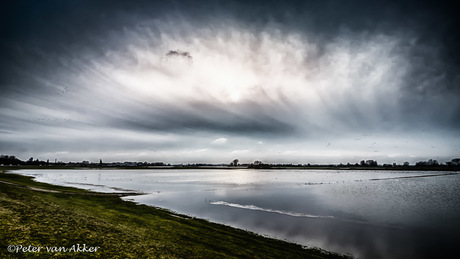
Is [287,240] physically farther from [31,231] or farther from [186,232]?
[31,231]

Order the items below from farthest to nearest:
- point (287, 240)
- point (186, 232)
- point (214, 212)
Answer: point (214, 212) → point (287, 240) → point (186, 232)

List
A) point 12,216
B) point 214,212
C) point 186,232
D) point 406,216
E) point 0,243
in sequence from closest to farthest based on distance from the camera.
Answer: point 0,243 < point 12,216 < point 186,232 < point 406,216 < point 214,212

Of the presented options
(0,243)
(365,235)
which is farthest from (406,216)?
(0,243)

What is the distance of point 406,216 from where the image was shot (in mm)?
39562

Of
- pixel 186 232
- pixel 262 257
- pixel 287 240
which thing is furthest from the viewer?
pixel 287 240

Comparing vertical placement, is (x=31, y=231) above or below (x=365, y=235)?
above

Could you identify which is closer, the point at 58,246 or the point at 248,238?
the point at 58,246

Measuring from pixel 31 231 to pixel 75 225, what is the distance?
3.83 metres

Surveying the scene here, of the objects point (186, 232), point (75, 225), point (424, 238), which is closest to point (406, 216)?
point (424, 238)

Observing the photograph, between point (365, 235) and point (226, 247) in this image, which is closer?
point (226, 247)

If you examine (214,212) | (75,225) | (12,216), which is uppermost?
(12,216)

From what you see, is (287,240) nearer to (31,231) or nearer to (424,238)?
(424,238)

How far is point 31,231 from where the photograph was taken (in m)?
13.5

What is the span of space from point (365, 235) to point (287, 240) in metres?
11.2
